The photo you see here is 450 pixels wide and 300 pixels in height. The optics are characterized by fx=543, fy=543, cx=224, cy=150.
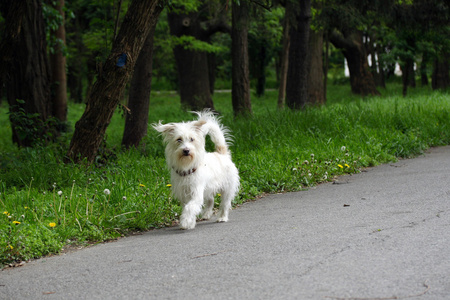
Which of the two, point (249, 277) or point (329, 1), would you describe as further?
point (329, 1)

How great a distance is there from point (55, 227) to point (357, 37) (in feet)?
81.0

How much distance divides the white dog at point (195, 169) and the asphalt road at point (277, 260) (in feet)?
1.02

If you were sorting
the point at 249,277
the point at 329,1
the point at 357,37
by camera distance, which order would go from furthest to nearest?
the point at 357,37
the point at 329,1
the point at 249,277

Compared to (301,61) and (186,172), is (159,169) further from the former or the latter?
(301,61)

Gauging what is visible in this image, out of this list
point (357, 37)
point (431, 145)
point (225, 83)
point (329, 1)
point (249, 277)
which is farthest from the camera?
point (225, 83)

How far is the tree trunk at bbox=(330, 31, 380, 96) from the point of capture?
27531mm

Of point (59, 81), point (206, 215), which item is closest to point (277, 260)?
point (206, 215)

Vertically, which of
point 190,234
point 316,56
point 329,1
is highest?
point 329,1

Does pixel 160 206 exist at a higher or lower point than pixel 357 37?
lower

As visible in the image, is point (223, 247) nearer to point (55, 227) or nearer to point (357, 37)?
point (55, 227)

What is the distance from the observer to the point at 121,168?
30.8 ft

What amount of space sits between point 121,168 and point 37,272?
4438 mm

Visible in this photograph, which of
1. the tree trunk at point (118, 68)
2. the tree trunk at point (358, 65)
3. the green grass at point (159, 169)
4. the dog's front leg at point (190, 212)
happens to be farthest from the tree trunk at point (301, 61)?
the tree trunk at point (358, 65)

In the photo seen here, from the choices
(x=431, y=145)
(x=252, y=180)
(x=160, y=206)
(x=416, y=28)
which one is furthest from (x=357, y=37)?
(x=160, y=206)
